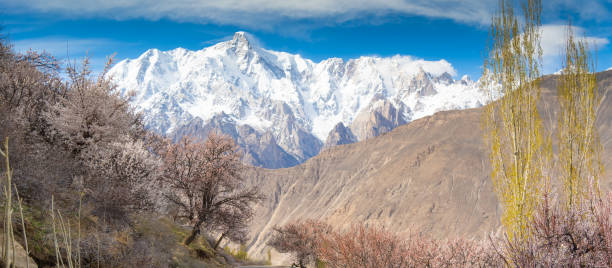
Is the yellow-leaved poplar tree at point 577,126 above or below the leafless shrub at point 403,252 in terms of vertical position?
above

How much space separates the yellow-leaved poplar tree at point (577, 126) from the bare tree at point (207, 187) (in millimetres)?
17715

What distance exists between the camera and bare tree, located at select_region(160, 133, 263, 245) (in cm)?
2195

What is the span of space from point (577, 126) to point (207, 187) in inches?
737

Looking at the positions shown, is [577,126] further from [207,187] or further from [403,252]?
[207,187]

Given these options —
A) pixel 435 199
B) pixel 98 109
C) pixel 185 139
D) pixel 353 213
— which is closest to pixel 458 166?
pixel 435 199

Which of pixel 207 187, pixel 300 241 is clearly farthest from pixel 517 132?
pixel 300 241

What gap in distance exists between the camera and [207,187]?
72.9 feet

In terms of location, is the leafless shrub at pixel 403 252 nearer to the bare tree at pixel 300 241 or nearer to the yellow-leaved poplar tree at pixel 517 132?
the yellow-leaved poplar tree at pixel 517 132

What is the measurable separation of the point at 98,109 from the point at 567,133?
22.0 m

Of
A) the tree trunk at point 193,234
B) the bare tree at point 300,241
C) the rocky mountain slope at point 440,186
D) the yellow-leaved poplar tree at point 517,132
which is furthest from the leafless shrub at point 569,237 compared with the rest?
the rocky mountain slope at point 440,186

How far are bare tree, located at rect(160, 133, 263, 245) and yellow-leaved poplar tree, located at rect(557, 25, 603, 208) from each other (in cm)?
1771

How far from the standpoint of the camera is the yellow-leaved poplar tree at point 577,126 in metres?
8.45

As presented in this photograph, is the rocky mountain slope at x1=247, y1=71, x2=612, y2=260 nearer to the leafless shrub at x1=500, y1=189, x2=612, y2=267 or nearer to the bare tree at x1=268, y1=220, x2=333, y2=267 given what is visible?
the bare tree at x1=268, y1=220, x2=333, y2=267

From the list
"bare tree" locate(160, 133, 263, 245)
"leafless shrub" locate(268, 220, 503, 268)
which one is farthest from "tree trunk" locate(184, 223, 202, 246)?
"leafless shrub" locate(268, 220, 503, 268)
